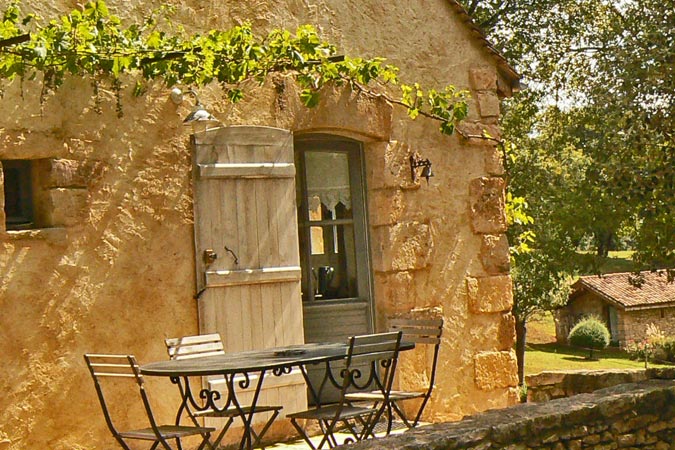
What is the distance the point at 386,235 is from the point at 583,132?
13585 mm

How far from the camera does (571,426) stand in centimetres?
553

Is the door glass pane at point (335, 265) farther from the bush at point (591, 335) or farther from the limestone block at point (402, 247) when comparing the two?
the bush at point (591, 335)

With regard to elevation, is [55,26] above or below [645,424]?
above

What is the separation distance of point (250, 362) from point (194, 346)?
4.32ft

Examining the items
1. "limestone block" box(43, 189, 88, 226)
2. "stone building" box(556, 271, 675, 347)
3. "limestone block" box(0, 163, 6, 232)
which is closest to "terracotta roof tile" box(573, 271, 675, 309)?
"stone building" box(556, 271, 675, 347)

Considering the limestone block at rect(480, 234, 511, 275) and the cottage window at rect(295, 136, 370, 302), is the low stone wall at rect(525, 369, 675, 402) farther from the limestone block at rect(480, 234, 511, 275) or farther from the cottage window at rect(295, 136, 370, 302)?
the cottage window at rect(295, 136, 370, 302)

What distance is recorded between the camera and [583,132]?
21203 millimetres

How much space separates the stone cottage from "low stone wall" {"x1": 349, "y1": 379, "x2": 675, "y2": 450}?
259cm

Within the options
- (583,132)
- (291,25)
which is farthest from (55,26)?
(583,132)

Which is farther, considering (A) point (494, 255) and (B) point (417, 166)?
(A) point (494, 255)

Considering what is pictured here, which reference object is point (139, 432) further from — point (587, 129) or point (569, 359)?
point (569, 359)

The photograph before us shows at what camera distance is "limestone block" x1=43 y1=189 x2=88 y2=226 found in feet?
22.9

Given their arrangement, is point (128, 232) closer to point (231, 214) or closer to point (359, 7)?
point (231, 214)

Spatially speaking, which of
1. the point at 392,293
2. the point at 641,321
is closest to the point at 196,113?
the point at 392,293
